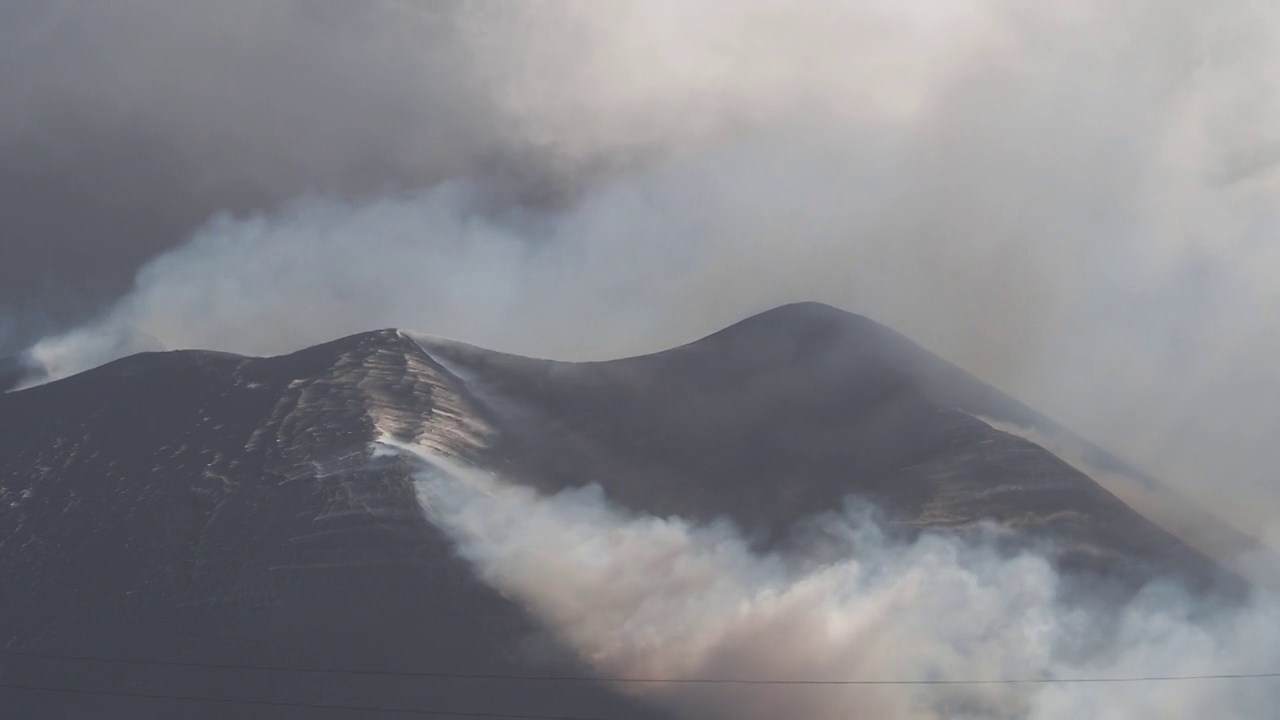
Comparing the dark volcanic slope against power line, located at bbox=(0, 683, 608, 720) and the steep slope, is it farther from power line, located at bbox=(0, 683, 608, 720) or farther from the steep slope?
power line, located at bbox=(0, 683, 608, 720)

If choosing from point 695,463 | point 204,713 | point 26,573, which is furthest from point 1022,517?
point 26,573

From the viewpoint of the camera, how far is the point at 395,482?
68.0 meters

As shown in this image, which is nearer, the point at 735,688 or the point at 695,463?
the point at 735,688

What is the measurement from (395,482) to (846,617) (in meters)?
22.0

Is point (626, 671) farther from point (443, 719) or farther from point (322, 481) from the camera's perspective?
point (322, 481)

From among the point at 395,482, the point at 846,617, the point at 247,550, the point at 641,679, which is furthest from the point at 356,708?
the point at 846,617

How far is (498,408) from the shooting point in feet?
265

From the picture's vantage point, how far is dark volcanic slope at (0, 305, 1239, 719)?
59.8 meters

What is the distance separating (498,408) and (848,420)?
1982 cm

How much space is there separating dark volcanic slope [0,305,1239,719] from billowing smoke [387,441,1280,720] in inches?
79.6

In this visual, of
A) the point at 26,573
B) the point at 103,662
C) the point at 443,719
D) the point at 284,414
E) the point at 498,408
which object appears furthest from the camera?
the point at 498,408

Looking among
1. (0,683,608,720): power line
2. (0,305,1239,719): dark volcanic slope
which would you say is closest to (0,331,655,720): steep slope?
(0,305,1239,719): dark volcanic slope

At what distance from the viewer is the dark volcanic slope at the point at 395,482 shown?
59.8m

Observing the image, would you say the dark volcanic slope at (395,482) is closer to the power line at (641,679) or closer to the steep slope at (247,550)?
the steep slope at (247,550)
